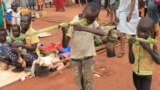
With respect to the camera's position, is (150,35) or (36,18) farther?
(36,18)

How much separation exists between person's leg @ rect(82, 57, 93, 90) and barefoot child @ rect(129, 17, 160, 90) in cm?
57

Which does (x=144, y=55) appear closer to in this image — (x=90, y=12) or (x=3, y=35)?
(x=90, y=12)

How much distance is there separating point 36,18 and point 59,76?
17.4 feet

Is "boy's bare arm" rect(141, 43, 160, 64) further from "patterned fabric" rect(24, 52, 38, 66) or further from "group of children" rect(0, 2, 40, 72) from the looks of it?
"patterned fabric" rect(24, 52, 38, 66)

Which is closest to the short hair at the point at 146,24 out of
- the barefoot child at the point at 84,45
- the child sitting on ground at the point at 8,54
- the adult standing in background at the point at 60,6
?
the barefoot child at the point at 84,45

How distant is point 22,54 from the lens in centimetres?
538

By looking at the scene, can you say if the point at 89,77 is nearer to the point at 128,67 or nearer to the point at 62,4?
the point at 128,67

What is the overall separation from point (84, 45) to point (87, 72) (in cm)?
38

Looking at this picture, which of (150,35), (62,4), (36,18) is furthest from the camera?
(62,4)

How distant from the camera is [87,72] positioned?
383cm

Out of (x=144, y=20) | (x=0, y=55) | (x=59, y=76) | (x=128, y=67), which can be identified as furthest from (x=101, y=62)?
(x=144, y=20)

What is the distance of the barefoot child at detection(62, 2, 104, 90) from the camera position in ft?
11.3

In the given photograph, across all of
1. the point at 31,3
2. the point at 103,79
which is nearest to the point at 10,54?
the point at 103,79

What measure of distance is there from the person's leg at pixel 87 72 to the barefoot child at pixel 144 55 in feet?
1.85
